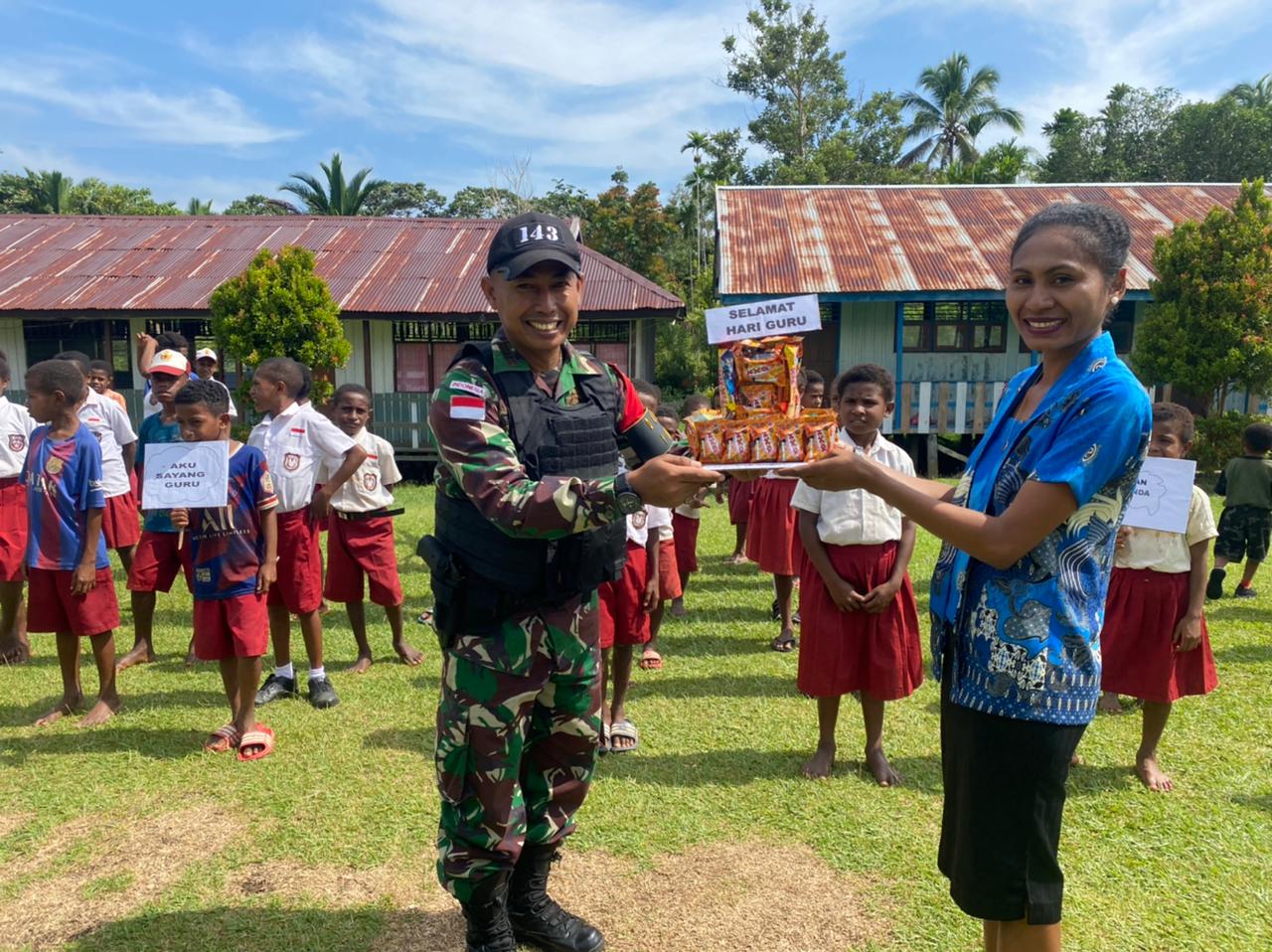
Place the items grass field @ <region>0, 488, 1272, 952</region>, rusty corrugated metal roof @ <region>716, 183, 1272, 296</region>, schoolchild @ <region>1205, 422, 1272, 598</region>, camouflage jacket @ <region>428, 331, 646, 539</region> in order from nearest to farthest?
A: camouflage jacket @ <region>428, 331, 646, 539</region> → grass field @ <region>0, 488, 1272, 952</region> → schoolchild @ <region>1205, 422, 1272, 598</region> → rusty corrugated metal roof @ <region>716, 183, 1272, 296</region>

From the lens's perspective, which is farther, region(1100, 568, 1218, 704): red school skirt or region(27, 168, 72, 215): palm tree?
region(27, 168, 72, 215): palm tree

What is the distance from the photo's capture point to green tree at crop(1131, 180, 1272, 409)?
38.7ft

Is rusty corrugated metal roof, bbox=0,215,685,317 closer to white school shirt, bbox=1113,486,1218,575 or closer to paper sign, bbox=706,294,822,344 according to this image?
white school shirt, bbox=1113,486,1218,575

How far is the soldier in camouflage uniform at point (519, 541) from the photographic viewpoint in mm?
2107

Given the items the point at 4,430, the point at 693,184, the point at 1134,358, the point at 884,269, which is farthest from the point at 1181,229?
the point at 693,184

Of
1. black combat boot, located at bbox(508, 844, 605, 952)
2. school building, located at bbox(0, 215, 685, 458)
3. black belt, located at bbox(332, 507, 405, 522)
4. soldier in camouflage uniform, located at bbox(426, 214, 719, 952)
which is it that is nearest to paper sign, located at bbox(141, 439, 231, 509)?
Result: black belt, located at bbox(332, 507, 405, 522)

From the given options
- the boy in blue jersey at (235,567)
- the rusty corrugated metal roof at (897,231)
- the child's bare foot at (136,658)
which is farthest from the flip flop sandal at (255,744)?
the rusty corrugated metal roof at (897,231)

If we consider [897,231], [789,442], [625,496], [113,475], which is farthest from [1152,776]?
[897,231]

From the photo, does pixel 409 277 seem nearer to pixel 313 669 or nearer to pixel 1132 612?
pixel 313 669

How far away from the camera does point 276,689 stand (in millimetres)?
4762

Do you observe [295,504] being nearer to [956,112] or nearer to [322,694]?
[322,694]

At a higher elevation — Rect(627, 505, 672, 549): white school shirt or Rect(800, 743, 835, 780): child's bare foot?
Rect(627, 505, 672, 549): white school shirt

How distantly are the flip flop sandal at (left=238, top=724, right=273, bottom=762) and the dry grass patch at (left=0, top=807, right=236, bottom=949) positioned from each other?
484 millimetres

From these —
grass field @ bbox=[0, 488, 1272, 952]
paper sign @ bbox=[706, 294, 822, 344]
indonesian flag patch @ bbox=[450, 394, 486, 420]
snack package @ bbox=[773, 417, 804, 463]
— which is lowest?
grass field @ bbox=[0, 488, 1272, 952]
